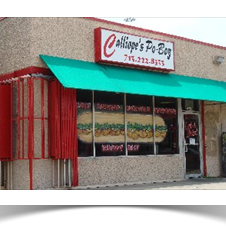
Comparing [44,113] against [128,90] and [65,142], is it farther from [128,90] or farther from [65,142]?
[128,90]

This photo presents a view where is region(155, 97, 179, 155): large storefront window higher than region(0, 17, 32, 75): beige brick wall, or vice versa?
region(0, 17, 32, 75): beige brick wall

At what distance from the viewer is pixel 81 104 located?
37.8 ft

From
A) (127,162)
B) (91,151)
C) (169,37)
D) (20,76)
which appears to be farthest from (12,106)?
(169,37)

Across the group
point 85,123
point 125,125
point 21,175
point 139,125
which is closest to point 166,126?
point 139,125

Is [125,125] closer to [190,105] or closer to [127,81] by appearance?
[127,81]

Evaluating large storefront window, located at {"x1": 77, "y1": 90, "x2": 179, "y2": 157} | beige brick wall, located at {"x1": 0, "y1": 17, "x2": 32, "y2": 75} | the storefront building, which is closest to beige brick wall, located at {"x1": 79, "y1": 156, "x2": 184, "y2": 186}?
the storefront building

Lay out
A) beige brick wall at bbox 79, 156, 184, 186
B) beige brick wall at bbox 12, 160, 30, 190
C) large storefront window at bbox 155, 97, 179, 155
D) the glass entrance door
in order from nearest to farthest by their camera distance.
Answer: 1. beige brick wall at bbox 12, 160, 30, 190
2. beige brick wall at bbox 79, 156, 184, 186
3. large storefront window at bbox 155, 97, 179, 155
4. the glass entrance door

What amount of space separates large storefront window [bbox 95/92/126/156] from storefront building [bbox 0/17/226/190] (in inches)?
1.1

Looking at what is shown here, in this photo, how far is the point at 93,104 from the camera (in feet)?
38.7

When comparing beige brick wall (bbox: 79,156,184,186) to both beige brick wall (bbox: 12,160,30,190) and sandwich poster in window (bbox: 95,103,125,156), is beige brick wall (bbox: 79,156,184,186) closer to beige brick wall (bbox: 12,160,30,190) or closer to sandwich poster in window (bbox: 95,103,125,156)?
sandwich poster in window (bbox: 95,103,125,156)

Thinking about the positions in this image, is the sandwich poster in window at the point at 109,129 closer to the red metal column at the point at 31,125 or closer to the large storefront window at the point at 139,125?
the large storefront window at the point at 139,125

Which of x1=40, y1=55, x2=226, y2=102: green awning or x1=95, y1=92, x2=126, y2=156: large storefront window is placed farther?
x1=95, y1=92, x2=126, y2=156: large storefront window

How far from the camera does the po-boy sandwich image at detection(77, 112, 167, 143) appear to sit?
11.6 meters

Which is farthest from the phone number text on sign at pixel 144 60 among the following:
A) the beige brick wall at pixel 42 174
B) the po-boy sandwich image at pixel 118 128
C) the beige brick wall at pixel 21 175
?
the beige brick wall at pixel 21 175
